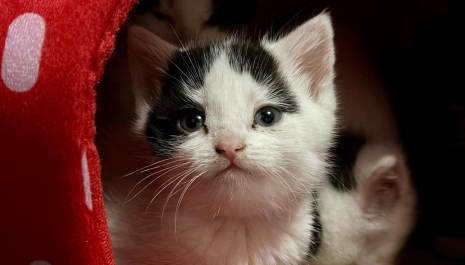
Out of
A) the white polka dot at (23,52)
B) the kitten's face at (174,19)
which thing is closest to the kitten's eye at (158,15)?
the kitten's face at (174,19)

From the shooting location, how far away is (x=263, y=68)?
3.14 feet

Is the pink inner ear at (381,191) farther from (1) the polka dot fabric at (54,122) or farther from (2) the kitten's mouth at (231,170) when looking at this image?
(1) the polka dot fabric at (54,122)

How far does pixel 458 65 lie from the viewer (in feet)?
3.93

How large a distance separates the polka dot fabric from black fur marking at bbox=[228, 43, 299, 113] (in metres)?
0.25

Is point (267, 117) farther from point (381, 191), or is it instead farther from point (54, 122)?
point (381, 191)

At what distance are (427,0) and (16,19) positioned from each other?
1.16m

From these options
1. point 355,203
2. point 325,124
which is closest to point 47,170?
point 325,124

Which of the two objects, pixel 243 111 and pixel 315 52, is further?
pixel 315 52

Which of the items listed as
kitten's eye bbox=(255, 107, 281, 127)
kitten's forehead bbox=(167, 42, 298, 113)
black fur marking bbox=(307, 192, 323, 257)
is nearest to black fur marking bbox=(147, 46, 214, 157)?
kitten's forehead bbox=(167, 42, 298, 113)

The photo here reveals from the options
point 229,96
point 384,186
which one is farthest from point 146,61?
point 384,186

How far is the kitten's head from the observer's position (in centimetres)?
83

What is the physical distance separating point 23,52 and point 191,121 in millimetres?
337

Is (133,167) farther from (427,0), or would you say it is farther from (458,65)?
(427,0)

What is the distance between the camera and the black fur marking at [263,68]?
3.07 feet
